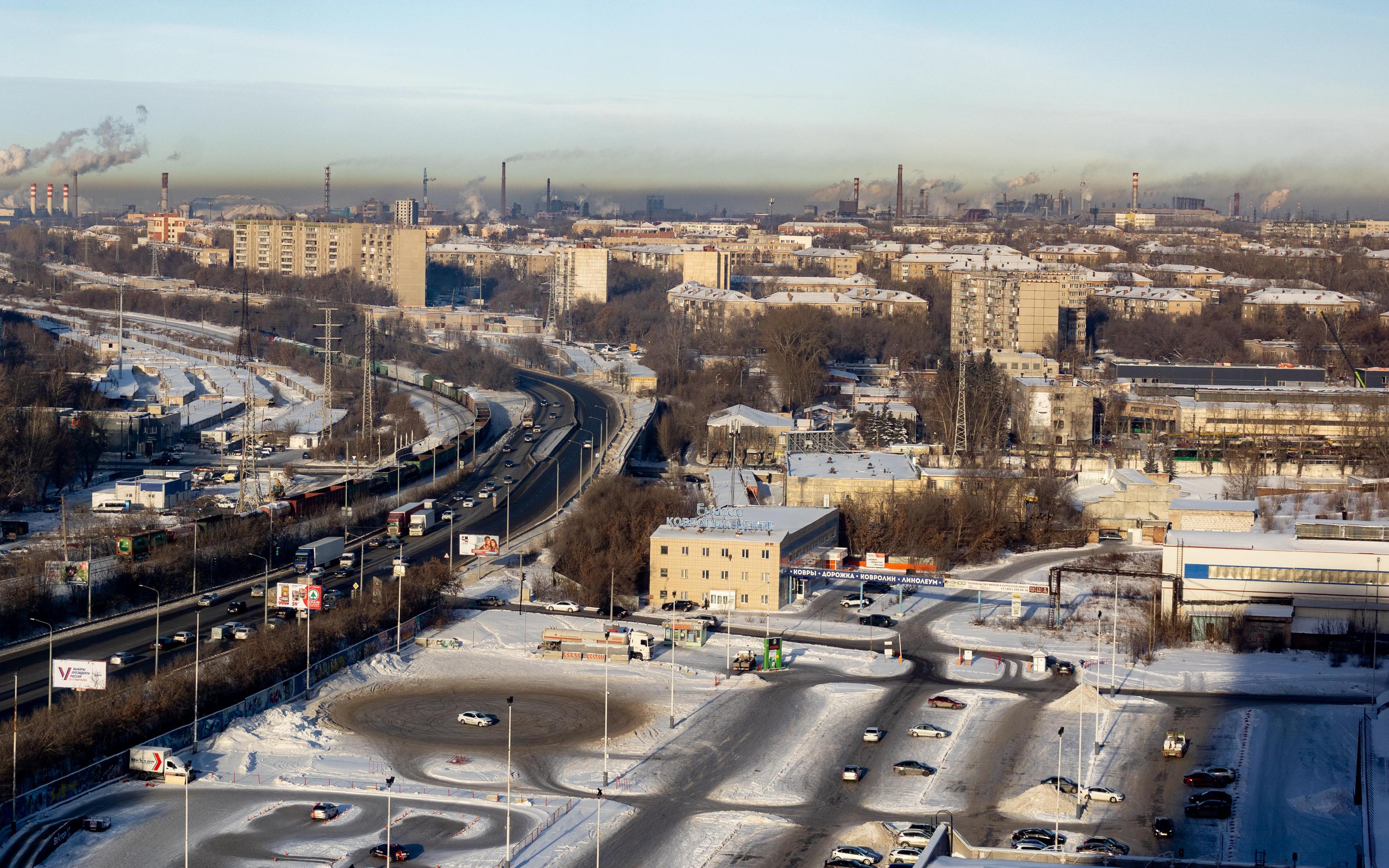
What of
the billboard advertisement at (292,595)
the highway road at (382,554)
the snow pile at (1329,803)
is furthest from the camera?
the billboard advertisement at (292,595)

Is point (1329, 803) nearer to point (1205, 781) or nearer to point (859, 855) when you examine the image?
point (1205, 781)

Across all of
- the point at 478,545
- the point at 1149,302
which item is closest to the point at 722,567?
the point at 478,545

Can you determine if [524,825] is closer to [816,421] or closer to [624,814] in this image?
[624,814]

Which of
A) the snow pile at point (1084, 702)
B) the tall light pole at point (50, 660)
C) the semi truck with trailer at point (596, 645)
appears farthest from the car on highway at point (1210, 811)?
the tall light pole at point (50, 660)

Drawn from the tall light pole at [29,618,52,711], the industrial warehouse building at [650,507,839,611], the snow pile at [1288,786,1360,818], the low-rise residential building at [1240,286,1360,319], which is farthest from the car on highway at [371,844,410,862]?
the low-rise residential building at [1240,286,1360,319]

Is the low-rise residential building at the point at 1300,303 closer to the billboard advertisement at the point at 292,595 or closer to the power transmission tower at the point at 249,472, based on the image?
the power transmission tower at the point at 249,472

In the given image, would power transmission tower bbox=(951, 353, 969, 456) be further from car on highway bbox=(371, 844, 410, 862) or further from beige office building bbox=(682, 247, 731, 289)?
beige office building bbox=(682, 247, 731, 289)

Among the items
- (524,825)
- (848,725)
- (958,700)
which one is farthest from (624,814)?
(958,700)
